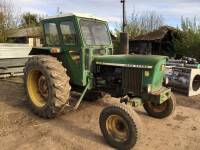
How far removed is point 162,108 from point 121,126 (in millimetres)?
1687

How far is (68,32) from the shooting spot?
6047mm

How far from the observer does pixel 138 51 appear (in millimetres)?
16625

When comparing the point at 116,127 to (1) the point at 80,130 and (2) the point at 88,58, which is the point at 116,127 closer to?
(1) the point at 80,130

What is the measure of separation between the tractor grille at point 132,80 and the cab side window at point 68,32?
4.43 feet

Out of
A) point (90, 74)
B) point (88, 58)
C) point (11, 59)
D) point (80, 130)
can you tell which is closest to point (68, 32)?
point (88, 58)

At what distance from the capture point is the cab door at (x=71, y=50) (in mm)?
5875

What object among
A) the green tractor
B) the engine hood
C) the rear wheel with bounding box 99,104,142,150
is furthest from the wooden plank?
the rear wheel with bounding box 99,104,142,150

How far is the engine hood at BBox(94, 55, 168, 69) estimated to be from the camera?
511 cm

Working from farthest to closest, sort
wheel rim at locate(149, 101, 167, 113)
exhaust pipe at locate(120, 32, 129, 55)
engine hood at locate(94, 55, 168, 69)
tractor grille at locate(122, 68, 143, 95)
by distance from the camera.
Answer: exhaust pipe at locate(120, 32, 129, 55) → wheel rim at locate(149, 101, 167, 113) → tractor grille at locate(122, 68, 143, 95) → engine hood at locate(94, 55, 168, 69)

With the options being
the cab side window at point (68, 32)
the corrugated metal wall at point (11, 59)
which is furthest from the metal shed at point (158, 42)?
the cab side window at point (68, 32)

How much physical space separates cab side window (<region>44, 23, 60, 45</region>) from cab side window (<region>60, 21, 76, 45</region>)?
0.89ft

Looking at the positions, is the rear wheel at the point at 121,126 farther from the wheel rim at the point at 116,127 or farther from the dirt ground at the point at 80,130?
the dirt ground at the point at 80,130

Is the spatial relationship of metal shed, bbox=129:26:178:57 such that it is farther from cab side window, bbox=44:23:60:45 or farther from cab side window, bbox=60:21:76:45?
cab side window, bbox=60:21:76:45

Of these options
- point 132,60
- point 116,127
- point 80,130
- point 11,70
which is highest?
point 132,60
